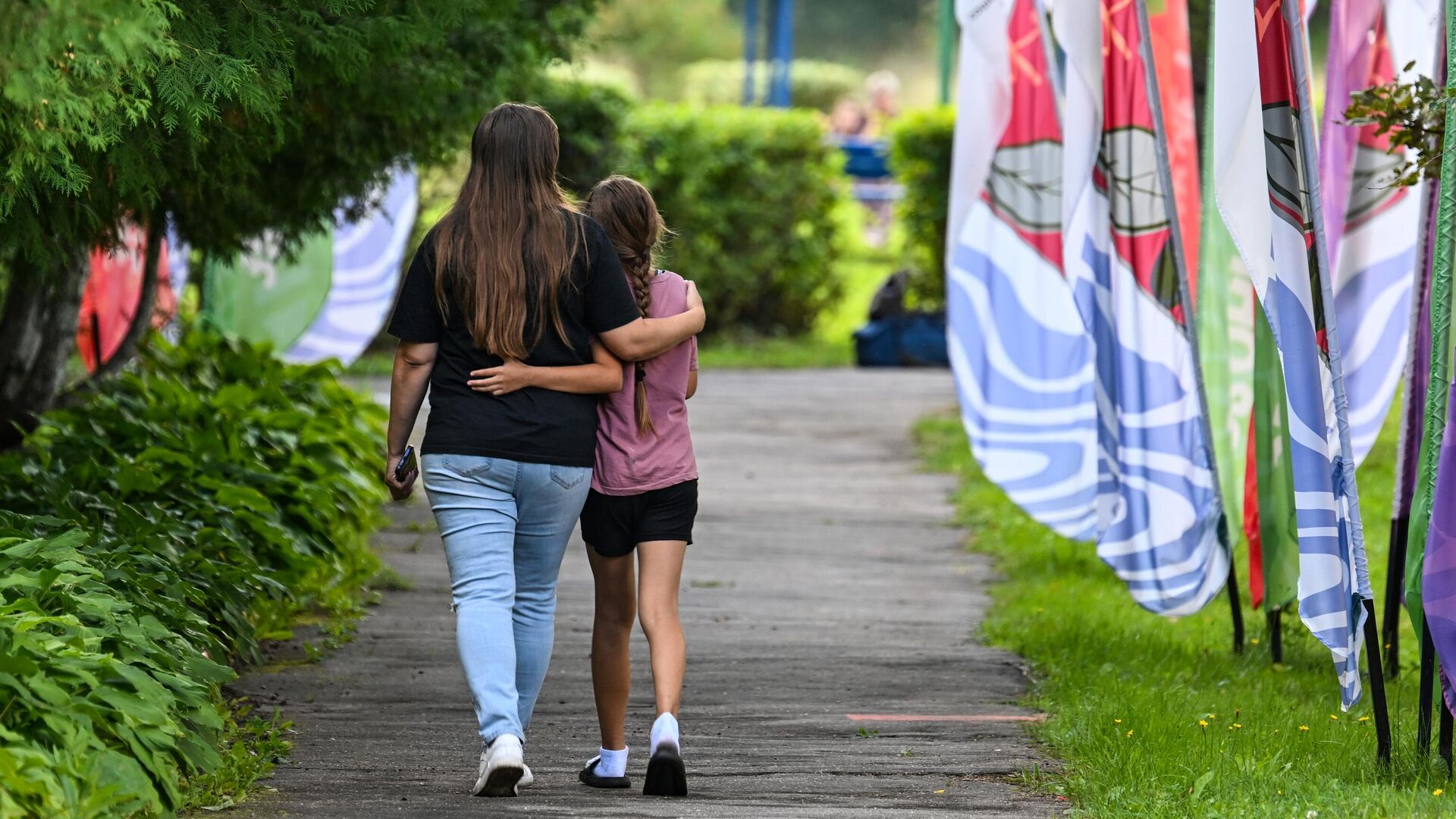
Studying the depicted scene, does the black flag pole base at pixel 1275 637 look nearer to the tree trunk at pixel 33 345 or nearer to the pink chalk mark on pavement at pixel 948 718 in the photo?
the pink chalk mark on pavement at pixel 948 718

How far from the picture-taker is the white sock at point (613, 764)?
4.45 meters

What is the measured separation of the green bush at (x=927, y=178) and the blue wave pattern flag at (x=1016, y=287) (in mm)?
9182

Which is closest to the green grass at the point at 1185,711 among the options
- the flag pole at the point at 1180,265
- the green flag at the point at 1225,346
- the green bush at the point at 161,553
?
the flag pole at the point at 1180,265

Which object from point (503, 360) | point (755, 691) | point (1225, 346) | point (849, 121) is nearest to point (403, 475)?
point (503, 360)

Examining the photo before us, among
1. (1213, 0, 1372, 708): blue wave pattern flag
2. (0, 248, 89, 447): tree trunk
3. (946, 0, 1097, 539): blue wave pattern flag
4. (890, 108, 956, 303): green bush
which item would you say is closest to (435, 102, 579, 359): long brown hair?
(1213, 0, 1372, 708): blue wave pattern flag

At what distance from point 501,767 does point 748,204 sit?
14.3 meters

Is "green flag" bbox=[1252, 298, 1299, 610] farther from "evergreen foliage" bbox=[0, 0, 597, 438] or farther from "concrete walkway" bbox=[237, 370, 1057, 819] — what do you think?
"evergreen foliage" bbox=[0, 0, 597, 438]

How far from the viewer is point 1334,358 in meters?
4.54

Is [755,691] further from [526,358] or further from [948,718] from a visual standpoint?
[526,358]

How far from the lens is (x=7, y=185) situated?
4.18 m

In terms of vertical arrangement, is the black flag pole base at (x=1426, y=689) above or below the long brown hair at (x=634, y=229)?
below

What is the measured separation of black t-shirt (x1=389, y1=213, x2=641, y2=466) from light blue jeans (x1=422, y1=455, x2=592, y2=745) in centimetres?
4

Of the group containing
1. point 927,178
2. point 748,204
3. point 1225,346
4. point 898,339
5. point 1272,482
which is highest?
point 927,178

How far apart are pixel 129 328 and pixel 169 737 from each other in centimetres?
606
